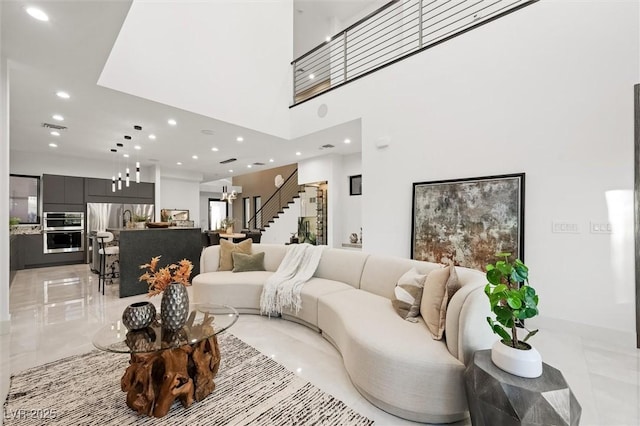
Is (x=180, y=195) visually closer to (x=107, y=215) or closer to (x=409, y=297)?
(x=107, y=215)

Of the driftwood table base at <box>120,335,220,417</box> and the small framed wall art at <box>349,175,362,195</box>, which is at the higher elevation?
the small framed wall art at <box>349,175,362,195</box>

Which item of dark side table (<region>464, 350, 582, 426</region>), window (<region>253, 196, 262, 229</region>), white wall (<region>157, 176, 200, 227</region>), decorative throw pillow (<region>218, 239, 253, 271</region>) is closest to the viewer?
dark side table (<region>464, 350, 582, 426</region>)

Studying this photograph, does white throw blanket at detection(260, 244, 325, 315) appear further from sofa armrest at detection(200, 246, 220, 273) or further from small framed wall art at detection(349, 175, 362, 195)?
small framed wall art at detection(349, 175, 362, 195)

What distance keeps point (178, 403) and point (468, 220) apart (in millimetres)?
3676

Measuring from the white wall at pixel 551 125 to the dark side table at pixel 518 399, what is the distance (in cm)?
227

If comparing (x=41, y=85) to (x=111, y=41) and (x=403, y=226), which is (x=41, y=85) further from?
(x=403, y=226)

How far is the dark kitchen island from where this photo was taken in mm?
4625

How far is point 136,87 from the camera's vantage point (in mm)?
4098

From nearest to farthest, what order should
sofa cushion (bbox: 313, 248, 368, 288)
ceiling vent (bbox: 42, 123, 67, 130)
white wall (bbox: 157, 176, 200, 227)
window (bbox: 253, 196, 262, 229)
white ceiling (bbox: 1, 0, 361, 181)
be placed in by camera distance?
white ceiling (bbox: 1, 0, 361, 181)
sofa cushion (bbox: 313, 248, 368, 288)
ceiling vent (bbox: 42, 123, 67, 130)
white wall (bbox: 157, 176, 200, 227)
window (bbox: 253, 196, 262, 229)

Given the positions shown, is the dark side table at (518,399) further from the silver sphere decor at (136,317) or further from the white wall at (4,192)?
the white wall at (4,192)

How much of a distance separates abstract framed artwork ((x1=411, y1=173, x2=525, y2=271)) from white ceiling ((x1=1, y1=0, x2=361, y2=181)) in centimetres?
212

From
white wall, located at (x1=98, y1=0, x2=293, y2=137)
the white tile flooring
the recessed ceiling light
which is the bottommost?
the white tile flooring
